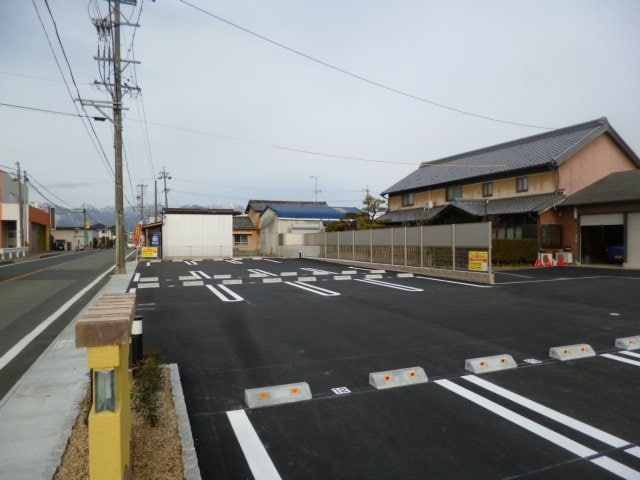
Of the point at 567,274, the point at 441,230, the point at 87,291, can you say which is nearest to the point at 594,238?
the point at 567,274

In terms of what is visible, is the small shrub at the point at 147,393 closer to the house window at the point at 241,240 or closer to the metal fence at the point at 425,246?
the metal fence at the point at 425,246

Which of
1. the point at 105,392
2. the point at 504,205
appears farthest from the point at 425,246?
the point at 105,392

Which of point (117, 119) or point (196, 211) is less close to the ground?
point (117, 119)

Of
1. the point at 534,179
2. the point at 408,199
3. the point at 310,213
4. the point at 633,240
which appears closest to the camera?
the point at 633,240

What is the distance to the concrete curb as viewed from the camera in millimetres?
3197

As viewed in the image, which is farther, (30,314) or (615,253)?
(615,253)

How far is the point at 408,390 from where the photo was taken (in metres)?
5.16

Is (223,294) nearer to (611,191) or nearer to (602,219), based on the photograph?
(602,219)

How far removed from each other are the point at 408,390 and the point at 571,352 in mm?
3127

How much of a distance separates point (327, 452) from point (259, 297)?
951cm

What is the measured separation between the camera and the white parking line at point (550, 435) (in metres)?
3.42

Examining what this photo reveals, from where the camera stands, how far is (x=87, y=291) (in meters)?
15.0

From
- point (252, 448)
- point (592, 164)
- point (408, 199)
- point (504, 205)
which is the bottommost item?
point (252, 448)

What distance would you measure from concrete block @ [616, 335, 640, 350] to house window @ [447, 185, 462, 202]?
26406 mm
